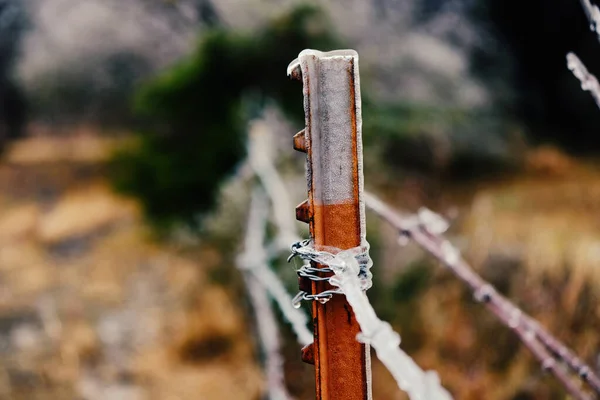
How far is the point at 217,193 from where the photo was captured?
138 inches

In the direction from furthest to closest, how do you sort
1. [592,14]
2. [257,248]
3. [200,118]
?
[200,118], [257,248], [592,14]

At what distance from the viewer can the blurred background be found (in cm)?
337

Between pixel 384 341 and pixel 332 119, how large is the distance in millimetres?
403

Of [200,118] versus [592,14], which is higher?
[200,118]

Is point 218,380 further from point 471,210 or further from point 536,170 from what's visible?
point 536,170

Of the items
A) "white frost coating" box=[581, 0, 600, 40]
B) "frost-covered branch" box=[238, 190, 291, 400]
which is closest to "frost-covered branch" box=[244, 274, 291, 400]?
"frost-covered branch" box=[238, 190, 291, 400]

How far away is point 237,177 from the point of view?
11.4 ft

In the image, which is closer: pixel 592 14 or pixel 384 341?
pixel 384 341

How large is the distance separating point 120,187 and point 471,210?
253 cm

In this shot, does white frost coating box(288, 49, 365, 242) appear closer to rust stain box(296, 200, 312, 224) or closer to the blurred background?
rust stain box(296, 200, 312, 224)

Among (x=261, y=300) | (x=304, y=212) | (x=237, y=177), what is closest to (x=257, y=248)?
(x=261, y=300)

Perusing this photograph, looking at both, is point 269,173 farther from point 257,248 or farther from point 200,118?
point 200,118

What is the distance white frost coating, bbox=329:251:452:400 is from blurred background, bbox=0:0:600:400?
2.38 metres

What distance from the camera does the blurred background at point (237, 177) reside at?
337 cm
